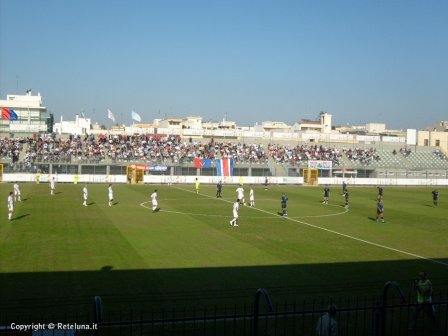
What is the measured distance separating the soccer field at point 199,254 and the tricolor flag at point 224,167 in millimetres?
34102

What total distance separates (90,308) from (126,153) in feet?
204

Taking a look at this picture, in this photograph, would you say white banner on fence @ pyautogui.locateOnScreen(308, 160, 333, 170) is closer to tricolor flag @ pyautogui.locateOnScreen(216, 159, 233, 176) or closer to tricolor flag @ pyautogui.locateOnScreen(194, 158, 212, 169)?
tricolor flag @ pyautogui.locateOnScreen(216, 159, 233, 176)

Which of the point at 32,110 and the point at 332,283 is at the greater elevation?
the point at 32,110

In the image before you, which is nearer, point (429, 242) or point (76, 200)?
point (429, 242)

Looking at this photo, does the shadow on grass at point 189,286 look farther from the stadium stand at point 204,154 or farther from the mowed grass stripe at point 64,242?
the stadium stand at point 204,154

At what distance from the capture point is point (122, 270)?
17797 millimetres

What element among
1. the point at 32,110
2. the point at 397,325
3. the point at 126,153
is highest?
the point at 32,110

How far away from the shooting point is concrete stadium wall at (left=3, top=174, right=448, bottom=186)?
62938mm

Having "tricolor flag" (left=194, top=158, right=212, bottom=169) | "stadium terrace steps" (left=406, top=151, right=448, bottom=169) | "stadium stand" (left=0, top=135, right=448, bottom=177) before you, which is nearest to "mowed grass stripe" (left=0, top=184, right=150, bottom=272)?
"stadium stand" (left=0, top=135, right=448, bottom=177)

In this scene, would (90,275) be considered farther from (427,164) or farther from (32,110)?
(32,110)

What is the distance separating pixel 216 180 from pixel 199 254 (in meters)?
49.0

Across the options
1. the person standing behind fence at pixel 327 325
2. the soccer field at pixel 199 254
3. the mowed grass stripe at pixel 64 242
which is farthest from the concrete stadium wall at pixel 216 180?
the person standing behind fence at pixel 327 325

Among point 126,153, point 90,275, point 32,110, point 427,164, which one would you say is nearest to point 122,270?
point 90,275

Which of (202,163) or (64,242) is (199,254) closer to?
(64,242)
